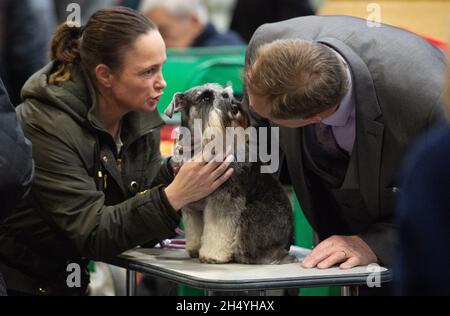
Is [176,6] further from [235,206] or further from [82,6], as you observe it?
[235,206]

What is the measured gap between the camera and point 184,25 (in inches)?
247

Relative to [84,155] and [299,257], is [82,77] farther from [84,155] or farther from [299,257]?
[299,257]

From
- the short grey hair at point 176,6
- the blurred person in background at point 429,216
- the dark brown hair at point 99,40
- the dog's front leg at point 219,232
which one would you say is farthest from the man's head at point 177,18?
the blurred person in background at point 429,216

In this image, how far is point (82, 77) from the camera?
2750 mm

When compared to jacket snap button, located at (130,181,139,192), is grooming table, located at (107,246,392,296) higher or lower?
lower

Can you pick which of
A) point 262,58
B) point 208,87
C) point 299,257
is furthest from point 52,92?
point 299,257

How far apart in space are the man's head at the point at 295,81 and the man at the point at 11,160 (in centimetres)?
67

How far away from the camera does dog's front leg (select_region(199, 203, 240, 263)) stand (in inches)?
98.7

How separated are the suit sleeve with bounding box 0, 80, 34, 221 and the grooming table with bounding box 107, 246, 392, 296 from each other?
528 millimetres

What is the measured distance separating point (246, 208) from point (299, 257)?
0.30 m

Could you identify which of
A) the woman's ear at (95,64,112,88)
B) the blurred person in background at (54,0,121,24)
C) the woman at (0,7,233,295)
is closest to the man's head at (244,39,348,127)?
the woman at (0,7,233,295)

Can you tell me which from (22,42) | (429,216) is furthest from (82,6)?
(429,216)

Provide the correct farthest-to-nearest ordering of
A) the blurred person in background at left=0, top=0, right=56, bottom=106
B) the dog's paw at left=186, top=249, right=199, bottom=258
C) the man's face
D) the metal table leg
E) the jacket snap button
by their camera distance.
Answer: the blurred person in background at left=0, top=0, right=56, bottom=106, the metal table leg, the jacket snap button, the dog's paw at left=186, top=249, right=199, bottom=258, the man's face

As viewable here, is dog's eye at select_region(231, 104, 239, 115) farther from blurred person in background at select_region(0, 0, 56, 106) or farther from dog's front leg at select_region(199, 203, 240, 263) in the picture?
blurred person in background at select_region(0, 0, 56, 106)
